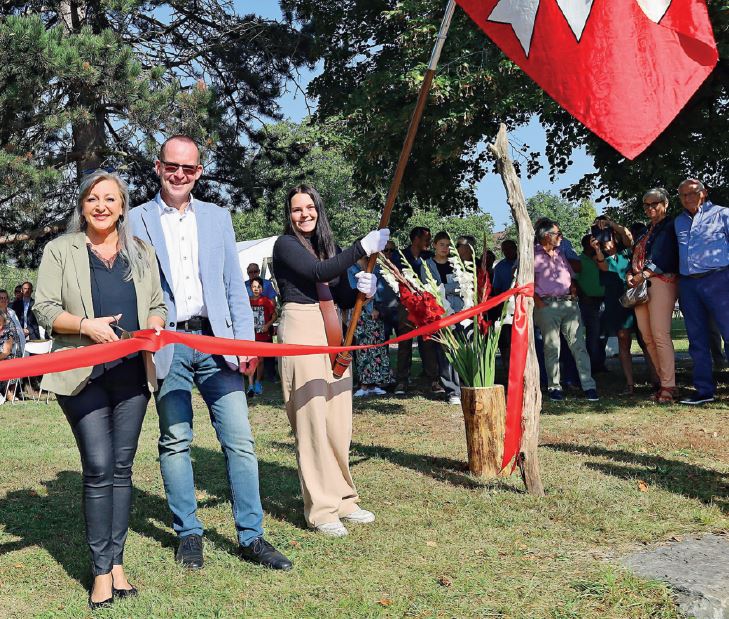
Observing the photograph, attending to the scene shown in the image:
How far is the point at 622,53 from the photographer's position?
434 cm

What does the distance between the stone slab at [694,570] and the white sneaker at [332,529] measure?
1590mm

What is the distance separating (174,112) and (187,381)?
8.85m

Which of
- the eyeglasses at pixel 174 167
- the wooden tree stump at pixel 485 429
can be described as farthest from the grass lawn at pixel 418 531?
the eyeglasses at pixel 174 167

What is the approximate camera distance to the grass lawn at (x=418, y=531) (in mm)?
3857

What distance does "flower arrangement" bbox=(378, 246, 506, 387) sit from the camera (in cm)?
631

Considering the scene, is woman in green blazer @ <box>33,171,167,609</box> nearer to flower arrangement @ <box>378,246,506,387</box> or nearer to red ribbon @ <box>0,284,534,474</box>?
red ribbon @ <box>0,284,534,474</box>

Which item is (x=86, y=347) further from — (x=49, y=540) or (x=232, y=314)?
(x=49, y=540)

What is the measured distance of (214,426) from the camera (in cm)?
445

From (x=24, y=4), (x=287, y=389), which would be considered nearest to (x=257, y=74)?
(x=24, y=4)

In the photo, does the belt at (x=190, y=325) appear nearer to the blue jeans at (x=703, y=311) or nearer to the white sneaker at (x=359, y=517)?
the white sneaker at (x=359, y=517)

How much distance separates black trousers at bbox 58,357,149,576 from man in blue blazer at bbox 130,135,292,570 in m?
0.38

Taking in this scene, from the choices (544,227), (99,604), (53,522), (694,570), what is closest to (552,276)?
(544,227)

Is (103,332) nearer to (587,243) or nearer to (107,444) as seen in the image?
(107,444)

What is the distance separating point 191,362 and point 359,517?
154cm
